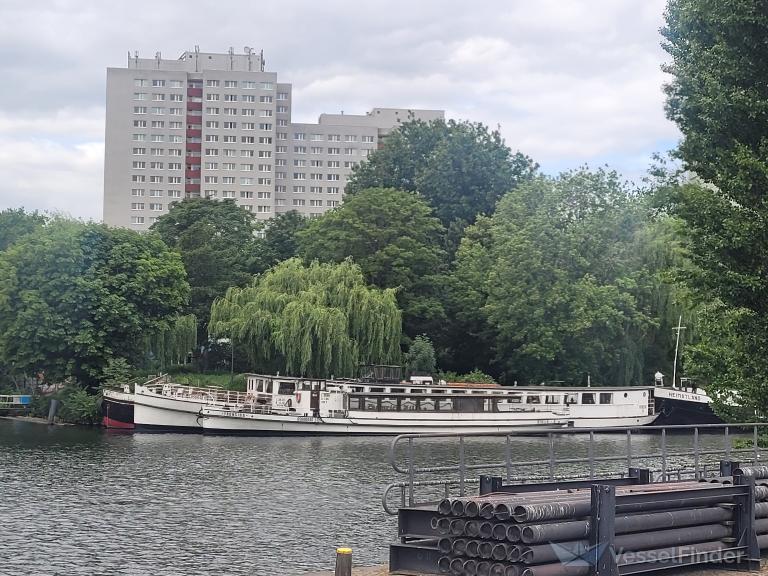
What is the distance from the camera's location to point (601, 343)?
231 feet

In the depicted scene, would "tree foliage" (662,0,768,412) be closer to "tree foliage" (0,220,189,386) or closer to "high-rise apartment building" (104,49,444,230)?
"tree foliage" (0,220,189,386)

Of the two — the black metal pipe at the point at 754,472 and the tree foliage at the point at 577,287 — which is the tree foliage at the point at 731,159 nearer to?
the black metal pipe at the point at 754,472

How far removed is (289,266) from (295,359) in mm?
9123

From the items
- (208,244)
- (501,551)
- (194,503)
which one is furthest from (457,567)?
(208,244)

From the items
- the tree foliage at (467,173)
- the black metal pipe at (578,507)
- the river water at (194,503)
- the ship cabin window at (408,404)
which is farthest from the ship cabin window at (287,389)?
the black metal pipe at (578,507)

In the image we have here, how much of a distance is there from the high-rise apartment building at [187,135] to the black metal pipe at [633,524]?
5394 inches

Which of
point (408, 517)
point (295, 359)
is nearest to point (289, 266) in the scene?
point (295, 359)

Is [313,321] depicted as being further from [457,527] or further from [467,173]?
[457,527]

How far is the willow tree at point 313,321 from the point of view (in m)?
66.9

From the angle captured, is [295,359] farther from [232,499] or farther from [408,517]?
[408,517]

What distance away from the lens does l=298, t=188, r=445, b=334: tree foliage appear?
254 ft

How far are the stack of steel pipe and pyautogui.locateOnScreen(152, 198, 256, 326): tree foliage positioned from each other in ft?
220

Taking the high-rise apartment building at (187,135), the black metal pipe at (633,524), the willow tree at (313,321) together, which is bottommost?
the black metal pipe at (633,524)

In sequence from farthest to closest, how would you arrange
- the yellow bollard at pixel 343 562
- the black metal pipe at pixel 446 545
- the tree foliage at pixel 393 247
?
the tree foliage at pixel 393 247 < the yellow bollard at pixel 343 562 < the black metal pipe at pixel 446 545
